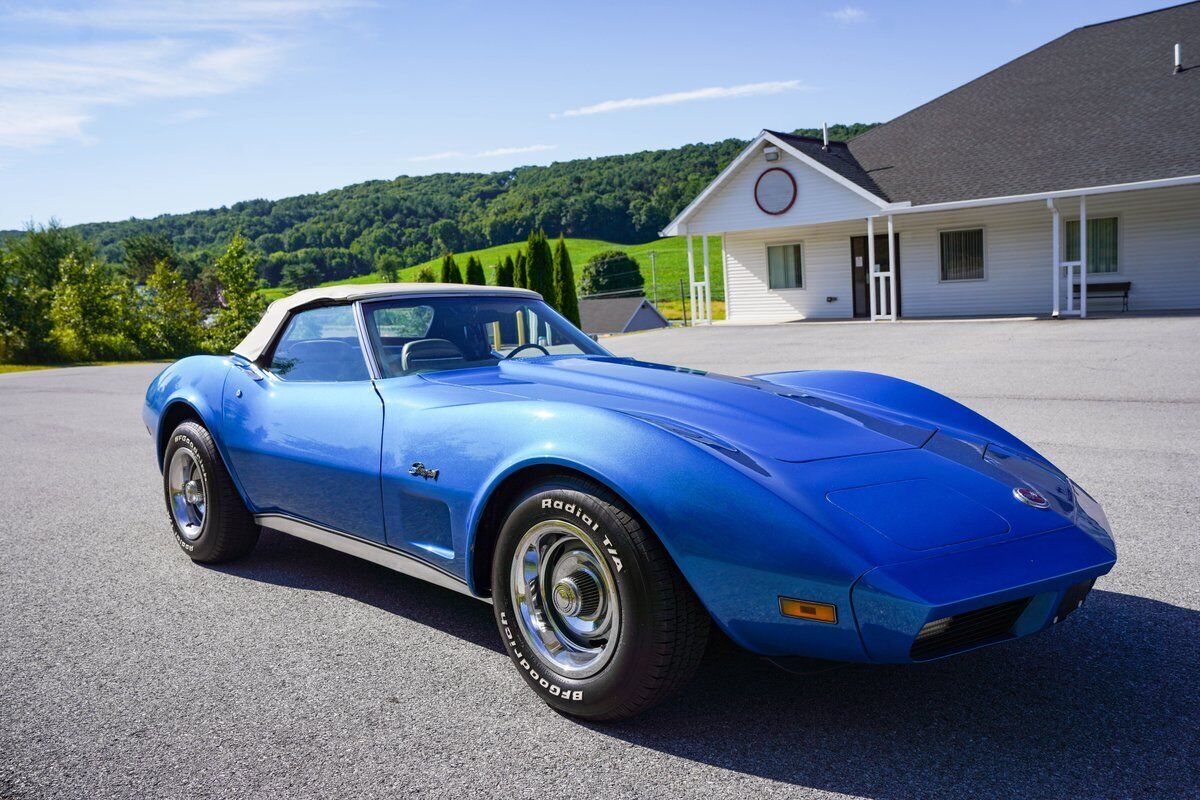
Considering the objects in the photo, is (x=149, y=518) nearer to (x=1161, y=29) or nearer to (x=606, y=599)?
(x=606, y=599)

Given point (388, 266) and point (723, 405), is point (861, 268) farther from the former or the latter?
point (388, 266)

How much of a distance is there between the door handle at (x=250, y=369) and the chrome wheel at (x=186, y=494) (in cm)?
54

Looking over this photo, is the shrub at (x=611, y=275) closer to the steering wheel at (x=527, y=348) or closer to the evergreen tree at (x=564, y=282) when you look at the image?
the evergreen tree at (x=564, y=282)

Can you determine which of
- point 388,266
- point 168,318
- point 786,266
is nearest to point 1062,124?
point 786,266

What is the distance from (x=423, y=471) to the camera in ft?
10.9

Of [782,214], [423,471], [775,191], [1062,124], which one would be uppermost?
[1062,124]

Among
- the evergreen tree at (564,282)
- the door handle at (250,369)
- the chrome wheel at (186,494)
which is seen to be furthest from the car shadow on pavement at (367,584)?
the evergreen tree at (564,282)

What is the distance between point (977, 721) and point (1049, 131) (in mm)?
23020

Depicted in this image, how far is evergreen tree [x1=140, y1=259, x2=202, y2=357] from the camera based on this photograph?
97.2 ft

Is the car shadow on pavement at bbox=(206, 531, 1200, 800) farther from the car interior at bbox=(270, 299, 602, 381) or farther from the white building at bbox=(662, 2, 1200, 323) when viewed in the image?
the white building at bbox=(662, 2, 1200, 323)

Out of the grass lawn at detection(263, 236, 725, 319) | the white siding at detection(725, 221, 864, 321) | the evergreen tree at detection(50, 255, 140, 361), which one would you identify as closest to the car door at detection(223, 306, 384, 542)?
the white siding at detection(725, 221, 864, 321)

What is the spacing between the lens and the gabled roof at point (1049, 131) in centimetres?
2002

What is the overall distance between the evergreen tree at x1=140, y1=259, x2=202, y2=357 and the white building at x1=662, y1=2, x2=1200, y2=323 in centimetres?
1708

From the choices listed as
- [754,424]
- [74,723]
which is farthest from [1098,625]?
[74,723]
